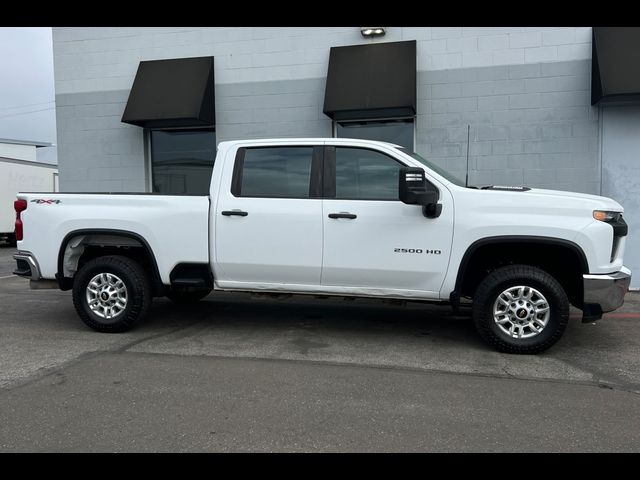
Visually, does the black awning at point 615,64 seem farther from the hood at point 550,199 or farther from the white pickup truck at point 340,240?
the hood at point 550,199

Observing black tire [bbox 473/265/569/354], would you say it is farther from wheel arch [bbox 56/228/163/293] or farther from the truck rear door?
wheel arch [bbox 56/228/163/293]

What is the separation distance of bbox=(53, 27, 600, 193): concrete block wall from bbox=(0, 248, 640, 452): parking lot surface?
11.7 feet

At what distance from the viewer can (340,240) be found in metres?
5.39

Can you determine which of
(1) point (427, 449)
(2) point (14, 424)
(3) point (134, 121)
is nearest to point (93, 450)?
(2) point (14, 424)

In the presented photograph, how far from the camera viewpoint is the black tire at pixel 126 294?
5879 mm

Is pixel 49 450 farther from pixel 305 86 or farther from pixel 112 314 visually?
pixel 305 86

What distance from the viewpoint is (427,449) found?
10.6ft

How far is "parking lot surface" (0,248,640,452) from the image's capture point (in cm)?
338

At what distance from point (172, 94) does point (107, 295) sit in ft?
17.6

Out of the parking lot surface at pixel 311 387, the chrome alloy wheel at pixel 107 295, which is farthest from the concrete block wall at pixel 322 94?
the chrome alloy wheel at pixel 107 295

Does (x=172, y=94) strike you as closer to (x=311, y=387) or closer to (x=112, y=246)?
(x=112, y=246)

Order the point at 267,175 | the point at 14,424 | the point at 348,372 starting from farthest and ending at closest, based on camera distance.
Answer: the point at 267,175 < the point at 348,372 < the point at 14,424

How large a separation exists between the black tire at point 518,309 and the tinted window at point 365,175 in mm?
1290
